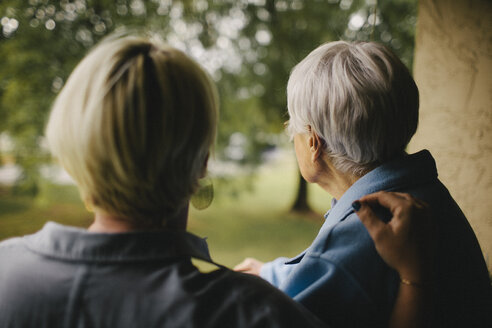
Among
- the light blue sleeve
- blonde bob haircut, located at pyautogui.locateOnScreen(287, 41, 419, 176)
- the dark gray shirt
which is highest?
blonde bob haircut, located at pyautogui.locateOnScreen(287, 41, 419, 176)

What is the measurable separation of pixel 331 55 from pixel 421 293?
595 millimetres

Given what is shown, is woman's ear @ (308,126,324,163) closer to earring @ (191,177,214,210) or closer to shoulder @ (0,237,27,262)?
earring @ (191,177,214,210)

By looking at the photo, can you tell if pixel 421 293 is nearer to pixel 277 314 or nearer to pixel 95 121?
pixel 277 314

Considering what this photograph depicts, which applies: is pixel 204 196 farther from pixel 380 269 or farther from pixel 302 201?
pixel 302 201

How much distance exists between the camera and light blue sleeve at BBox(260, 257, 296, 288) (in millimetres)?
1078

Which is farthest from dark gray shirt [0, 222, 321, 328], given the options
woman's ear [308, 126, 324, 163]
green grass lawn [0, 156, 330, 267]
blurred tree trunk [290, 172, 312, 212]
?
blurred tree trunk [290, 172, 312, 212]

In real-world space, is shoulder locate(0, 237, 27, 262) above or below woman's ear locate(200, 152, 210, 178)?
below

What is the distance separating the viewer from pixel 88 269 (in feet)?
1.58

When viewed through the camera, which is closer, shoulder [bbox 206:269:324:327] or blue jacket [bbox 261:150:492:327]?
shoulder [bbox 206:269:324:327]

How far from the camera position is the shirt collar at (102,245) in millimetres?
493

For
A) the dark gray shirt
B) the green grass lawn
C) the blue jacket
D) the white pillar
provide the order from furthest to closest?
the green grass lawn < the white pillar < the blue jacket < the dark gray shirt

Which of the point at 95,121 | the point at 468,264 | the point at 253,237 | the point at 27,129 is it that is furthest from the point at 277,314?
the point at 253,237

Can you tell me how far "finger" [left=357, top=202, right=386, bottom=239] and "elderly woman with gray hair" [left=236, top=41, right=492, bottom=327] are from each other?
0.06 metres

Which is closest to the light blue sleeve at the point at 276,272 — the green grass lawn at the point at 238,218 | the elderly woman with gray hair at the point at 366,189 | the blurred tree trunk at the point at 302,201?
the elderly woman with gray hair at the point at 366,189
